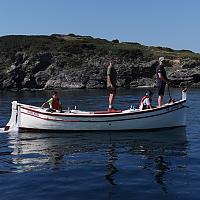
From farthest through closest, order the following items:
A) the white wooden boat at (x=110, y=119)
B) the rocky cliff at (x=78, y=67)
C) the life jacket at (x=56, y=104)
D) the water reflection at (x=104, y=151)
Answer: the rocky cliff at (x=78, y=67) → the life jacket at (x=56, y=104) → the white wooden boat at (x=110, y=119) → the water reflection at (x=104, y=151)

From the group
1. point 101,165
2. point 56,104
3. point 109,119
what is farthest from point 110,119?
point 101,165

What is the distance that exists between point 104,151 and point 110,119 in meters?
4.87

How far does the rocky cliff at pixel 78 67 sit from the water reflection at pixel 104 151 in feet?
167

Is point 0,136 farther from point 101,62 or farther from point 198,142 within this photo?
point 101,62

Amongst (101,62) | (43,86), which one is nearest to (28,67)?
(43,86)

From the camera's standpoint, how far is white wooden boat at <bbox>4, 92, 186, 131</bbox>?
2223 centimetres

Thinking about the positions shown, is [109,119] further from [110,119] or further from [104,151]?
[104,151]

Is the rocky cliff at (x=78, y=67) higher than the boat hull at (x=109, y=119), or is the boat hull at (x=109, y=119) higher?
the rocky cliff at (x=78, y=67)

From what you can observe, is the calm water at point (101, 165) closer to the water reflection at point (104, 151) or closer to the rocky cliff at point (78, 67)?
the water reflection at point (104, 151)

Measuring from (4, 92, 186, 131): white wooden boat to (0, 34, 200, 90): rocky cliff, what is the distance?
4902 centimetres

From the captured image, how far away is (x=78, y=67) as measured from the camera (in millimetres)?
80562

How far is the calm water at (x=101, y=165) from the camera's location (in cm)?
1194

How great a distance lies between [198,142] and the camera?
63.3 feet

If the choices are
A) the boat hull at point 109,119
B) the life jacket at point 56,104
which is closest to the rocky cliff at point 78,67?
the life jacket at point 56,104
